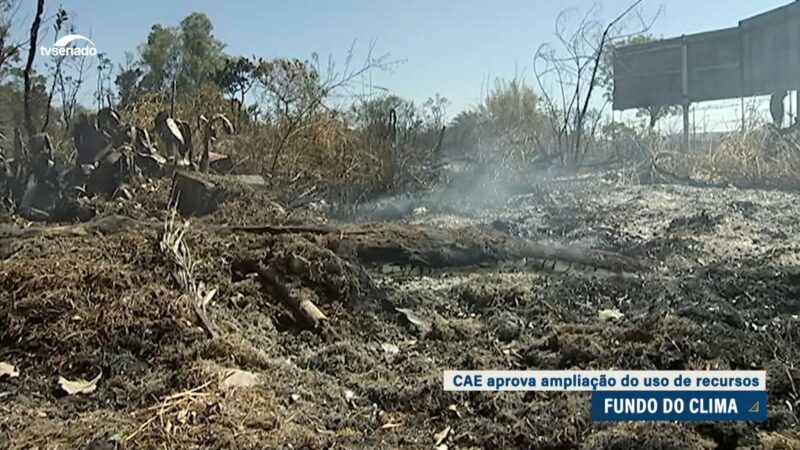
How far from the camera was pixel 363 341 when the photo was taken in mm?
2299

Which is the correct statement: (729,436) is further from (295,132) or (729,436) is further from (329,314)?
(295,132)

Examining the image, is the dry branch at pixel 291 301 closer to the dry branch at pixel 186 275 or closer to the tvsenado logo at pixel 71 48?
the dry branch at pixel 186 275

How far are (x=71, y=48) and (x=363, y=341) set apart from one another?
487 cm

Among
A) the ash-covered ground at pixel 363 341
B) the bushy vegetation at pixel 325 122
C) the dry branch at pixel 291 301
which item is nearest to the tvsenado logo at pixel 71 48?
the bushy vegetation at pixel 325 122

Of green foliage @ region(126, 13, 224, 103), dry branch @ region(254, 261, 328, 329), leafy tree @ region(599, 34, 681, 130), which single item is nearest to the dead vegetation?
dry branch @ region(254, 261, 328, 329)

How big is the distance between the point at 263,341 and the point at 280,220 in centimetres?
164

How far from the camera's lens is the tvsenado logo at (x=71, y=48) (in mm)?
5703

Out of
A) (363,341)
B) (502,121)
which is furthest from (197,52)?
(363,341)

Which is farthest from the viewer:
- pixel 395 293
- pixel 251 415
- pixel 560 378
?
pixel 395 293

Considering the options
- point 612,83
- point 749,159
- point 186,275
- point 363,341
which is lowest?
point 363,341

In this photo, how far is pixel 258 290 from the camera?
103 inches

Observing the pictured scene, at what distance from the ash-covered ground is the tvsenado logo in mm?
3362

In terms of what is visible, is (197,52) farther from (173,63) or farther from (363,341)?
(363,341)

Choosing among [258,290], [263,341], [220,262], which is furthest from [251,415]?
[220,262]
